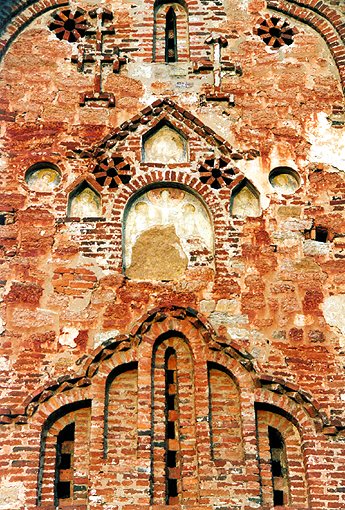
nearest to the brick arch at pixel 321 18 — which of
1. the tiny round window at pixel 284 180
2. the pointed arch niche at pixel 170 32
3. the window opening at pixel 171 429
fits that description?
the pointed arch niche at pixel 170 32

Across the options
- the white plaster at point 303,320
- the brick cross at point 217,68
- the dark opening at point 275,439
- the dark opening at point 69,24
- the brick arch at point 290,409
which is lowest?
the dark opening at point 275,439

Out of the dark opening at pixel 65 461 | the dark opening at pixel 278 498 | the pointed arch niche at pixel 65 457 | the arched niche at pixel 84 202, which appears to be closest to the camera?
the pointed arch niche at pixel 65 457

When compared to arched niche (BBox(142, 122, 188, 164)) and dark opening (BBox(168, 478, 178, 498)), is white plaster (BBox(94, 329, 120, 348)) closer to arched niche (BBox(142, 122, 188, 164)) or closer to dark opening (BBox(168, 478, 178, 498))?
dark opening (BBox(168, 478, 178, 498))

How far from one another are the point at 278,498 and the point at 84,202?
159 inches

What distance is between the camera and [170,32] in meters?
12.7

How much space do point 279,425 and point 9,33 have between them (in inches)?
244

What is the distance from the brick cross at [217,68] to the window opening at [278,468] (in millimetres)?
4285

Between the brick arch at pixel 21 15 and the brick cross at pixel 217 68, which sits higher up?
the brick arch at pixel 21 15

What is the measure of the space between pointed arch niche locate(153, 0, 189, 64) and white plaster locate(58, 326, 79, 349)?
3994mm

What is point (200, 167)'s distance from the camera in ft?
37.1

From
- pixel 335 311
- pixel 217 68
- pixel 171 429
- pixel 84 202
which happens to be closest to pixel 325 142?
pixel 217 68

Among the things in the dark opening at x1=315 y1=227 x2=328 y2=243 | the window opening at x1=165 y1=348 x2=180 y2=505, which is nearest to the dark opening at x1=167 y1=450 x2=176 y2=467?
the window opening at x1=165 y1=348 x2=180 y2=505

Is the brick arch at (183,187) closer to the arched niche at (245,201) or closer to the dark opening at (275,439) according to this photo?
the arched niche at (245,201)

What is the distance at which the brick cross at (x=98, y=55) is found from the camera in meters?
11.8
